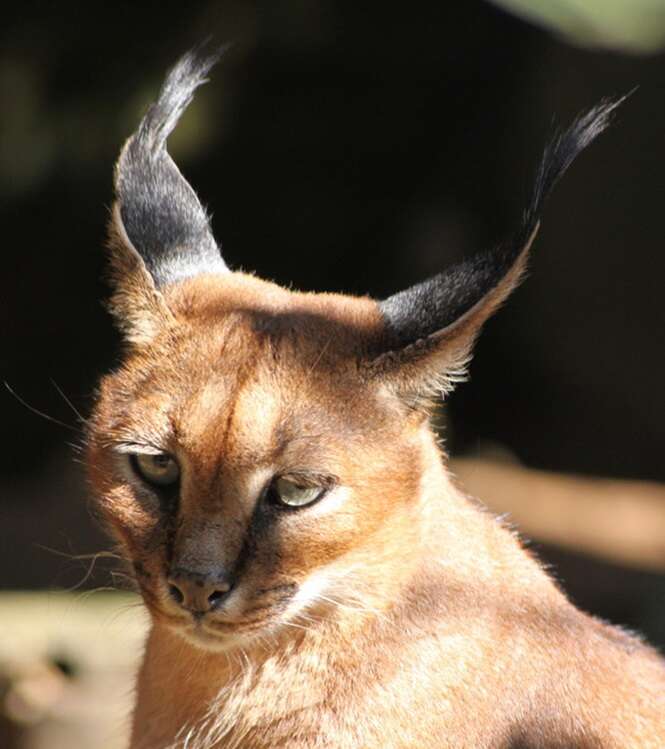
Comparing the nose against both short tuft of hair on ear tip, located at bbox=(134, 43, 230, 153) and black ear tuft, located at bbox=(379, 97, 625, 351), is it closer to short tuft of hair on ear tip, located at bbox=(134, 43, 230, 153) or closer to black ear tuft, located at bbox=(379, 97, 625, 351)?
black ear tuft, located at bbox=(379, 97, 625, 351)

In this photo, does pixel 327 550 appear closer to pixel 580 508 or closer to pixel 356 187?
pixel 580 508

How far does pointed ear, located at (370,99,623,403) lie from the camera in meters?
4.18

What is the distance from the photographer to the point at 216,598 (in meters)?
4.22

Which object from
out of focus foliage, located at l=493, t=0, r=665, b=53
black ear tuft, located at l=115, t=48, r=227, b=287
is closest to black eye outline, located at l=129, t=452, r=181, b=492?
black ear tuft, located at l=115, t=48, r=227, b=287

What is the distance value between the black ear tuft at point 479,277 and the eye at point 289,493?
560mm

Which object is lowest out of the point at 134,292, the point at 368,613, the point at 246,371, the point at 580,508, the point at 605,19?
the point at 580,508

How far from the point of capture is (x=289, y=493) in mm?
4258

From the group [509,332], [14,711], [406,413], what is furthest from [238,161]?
[406,413]

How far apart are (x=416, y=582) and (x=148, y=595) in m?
0.90

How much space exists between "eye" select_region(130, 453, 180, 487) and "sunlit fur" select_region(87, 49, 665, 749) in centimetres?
4

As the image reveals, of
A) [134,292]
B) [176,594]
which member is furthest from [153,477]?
[134,292]

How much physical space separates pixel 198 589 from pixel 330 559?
44 centimetres

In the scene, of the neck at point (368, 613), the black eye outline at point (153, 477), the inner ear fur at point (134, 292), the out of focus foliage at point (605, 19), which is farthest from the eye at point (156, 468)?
the out of focus foliage at point (605, 19)

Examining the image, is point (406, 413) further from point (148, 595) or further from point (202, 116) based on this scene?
point (202, 116)
